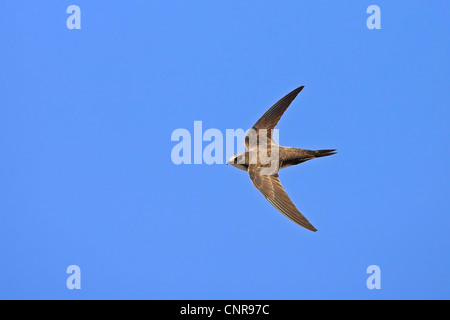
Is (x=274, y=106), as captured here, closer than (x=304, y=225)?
No

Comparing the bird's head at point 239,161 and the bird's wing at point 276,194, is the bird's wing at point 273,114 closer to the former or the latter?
the bird's head at point 239,161

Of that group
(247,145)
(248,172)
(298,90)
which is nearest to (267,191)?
(248,172)

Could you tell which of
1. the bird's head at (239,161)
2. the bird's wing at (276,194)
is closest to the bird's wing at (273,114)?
the bird's head at (239,161)

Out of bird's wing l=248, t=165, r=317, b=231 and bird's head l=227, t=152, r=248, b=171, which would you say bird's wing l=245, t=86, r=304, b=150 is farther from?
bird's wing l=248, t=165, r=317, b=231

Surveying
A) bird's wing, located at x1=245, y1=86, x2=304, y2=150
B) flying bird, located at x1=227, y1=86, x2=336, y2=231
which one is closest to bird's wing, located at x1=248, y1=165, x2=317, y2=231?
flying bird, located at x1=227, y1=86, x2=336, y2=231

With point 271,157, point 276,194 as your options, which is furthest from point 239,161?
point 276,194
